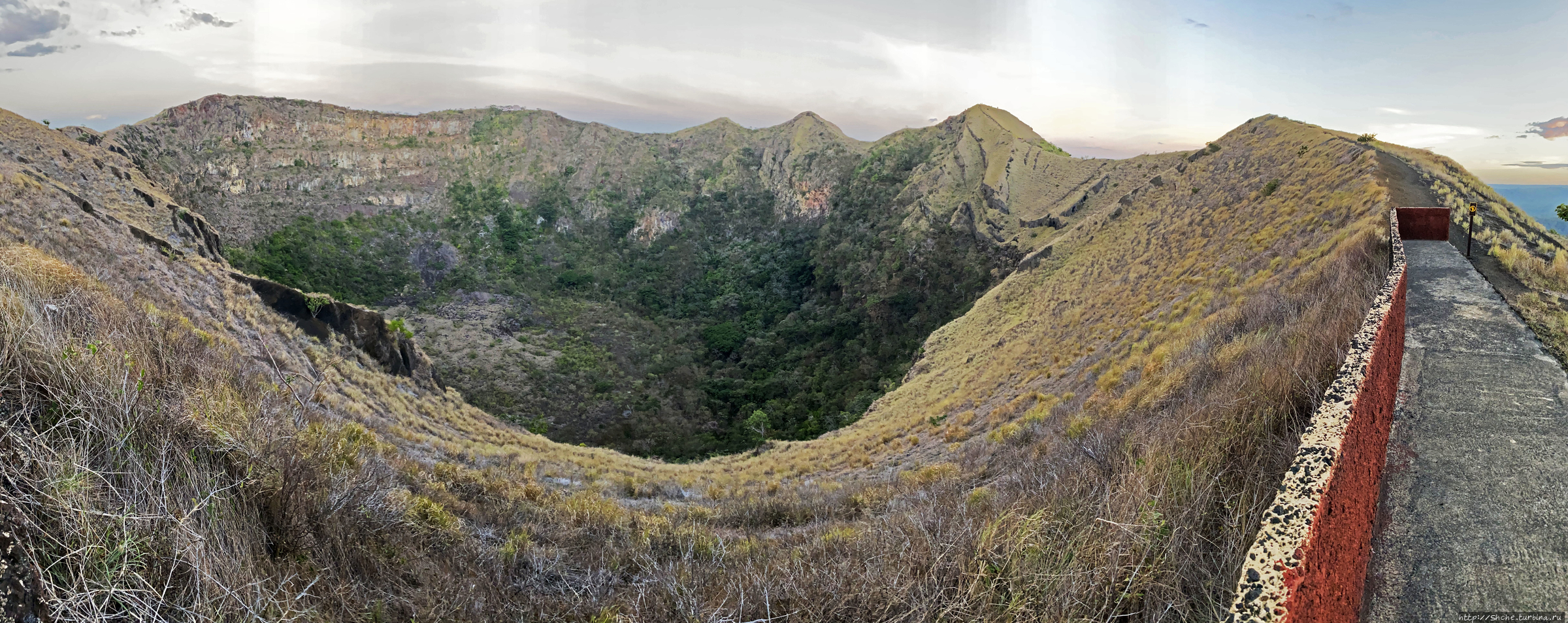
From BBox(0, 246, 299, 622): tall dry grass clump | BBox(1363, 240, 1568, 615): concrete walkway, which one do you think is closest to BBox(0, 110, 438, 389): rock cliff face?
BBox(0, 246, 299, 622): tall dry grass clump

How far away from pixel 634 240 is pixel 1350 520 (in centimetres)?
9683

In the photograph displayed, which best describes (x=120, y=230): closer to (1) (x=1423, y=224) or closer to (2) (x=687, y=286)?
(1) (x=1423, y=224)

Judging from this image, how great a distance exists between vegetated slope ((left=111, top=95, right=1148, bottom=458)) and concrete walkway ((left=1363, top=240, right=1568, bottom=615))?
36108 millimetres

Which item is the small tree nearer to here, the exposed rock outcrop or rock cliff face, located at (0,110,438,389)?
rock cliff face, located at (0,110,438,389)

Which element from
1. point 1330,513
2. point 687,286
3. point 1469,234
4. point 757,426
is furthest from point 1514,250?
point 687,286

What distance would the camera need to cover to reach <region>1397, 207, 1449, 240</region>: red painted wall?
9945 mm

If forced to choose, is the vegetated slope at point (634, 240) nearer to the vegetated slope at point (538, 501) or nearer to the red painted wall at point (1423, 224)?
the red painted wall at point (1423, 224)

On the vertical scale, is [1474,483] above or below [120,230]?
below

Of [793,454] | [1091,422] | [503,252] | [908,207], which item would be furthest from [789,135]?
[1091,422]

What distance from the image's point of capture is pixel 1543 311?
21.3 feet

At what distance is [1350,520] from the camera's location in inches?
114

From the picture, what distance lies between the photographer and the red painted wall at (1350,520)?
220cm

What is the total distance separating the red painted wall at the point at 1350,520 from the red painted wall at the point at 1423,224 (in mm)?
8799

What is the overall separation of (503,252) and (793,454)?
77.3 m
